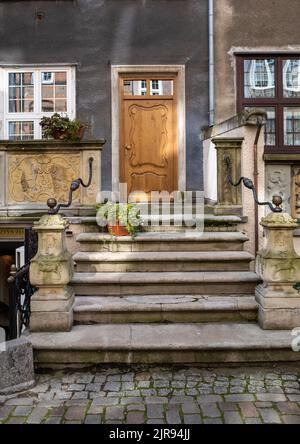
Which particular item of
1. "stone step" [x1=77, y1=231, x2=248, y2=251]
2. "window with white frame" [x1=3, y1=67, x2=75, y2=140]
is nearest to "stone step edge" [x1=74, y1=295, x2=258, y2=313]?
"stone step" [x1=77, y1=231, x2=248, y2=251]

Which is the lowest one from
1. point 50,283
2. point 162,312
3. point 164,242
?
point 162,312

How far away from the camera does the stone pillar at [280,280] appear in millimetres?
4551

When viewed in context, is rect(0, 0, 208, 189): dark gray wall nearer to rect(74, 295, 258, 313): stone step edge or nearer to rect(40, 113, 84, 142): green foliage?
rect(40, 113, 84, 142): green foliage

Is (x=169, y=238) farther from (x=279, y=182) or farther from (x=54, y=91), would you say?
(x=54, y=91)

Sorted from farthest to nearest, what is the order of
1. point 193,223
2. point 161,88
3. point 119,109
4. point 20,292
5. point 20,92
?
point 161,88, point 20,92, point 119,109, point 193,223, point 20,292

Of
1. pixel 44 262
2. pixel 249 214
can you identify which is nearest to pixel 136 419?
pixel 44 262

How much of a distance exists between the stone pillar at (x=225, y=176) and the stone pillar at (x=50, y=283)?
2.83 m

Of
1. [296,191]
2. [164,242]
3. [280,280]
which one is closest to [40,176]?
[164,242]

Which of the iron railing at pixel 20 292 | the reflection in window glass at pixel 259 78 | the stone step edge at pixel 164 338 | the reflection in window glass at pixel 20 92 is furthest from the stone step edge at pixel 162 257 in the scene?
the reflection in window glass at pixel 20 92

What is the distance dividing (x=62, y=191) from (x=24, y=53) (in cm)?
397

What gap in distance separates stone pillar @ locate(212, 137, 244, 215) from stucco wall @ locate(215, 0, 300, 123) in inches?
110

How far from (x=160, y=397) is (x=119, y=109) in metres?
6.94

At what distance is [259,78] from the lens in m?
9.41

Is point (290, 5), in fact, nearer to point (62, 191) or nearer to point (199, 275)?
point (62, 191)
